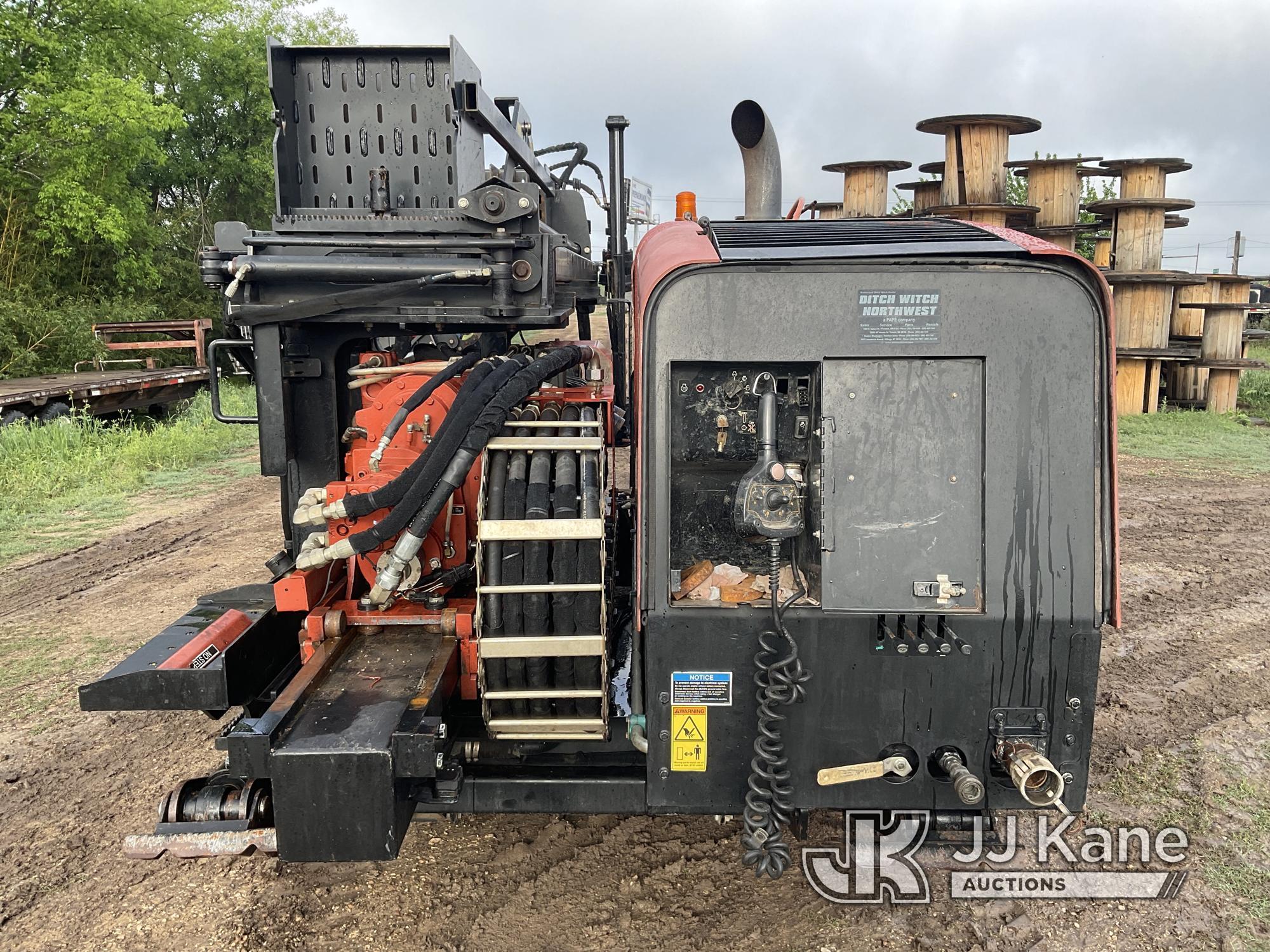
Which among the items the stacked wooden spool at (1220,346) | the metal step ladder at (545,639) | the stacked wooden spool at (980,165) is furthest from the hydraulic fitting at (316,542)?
the stacked wooden spool at (1220,346)

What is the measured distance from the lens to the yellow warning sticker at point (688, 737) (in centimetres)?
283

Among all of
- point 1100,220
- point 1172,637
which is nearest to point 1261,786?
point 1172,637

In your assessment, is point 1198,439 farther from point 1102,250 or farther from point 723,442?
point 723,442

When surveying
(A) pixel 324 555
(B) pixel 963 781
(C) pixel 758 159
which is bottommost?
(B) pixel 963 781

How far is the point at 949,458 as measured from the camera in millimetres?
2678

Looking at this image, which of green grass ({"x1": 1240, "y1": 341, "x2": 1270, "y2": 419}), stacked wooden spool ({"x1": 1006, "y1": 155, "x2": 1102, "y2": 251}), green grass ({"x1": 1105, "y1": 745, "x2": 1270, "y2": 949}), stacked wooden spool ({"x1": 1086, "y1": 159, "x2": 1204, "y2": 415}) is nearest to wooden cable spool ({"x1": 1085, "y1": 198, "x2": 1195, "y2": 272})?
stacked wooden spool ({"x1": 1086, "y1": 159, "x2": 1204, "y2": 415})

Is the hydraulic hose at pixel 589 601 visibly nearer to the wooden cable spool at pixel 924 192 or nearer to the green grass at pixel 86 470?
the green grass at pixel 86 470

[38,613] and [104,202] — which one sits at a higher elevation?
[104,202]

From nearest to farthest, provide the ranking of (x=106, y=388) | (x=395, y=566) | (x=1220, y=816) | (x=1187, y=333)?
(x=395, y=566)
(x=1220, y=816)
(x=106, y=388)
(x=1187, y=333)

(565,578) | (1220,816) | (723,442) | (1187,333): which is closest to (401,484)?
(565,578)

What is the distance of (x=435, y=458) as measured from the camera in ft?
9.91

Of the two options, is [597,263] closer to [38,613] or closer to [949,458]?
[949,458]

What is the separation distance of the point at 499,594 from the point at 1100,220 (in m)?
14.3

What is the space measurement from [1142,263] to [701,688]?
42.1 feet
